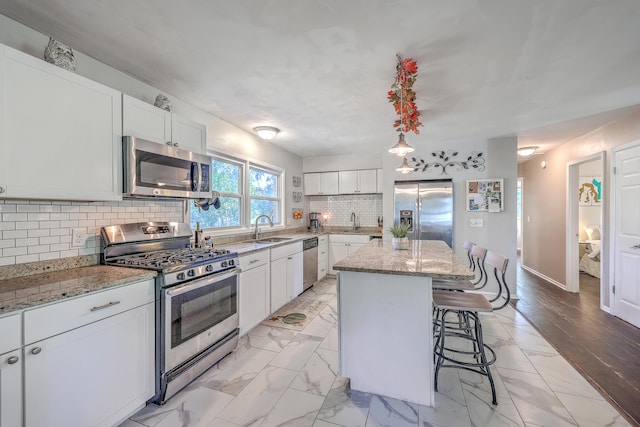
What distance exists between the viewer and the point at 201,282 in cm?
198

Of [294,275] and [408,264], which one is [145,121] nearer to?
[408,264]

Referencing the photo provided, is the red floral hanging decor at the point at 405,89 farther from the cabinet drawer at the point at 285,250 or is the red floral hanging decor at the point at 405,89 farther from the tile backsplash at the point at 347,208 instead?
the tile backsplash at the point at 347,208

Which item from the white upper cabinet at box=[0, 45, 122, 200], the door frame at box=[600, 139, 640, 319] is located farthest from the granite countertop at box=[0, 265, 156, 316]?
the door frame at box=[600, 139, 640, 319]

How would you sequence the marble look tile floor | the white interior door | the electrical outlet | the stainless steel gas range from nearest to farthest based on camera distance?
the marble look tile floor < the stainless steel gas range < the electrical outlet < the white interior door

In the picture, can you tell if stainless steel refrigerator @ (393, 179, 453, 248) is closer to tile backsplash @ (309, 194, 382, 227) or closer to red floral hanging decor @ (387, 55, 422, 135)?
tile backsplash @ (309, 194, 382, 227)

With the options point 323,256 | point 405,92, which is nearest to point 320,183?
point 323,256

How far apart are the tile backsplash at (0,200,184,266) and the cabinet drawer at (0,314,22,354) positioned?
0.71 meters

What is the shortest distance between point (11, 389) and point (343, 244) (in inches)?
163

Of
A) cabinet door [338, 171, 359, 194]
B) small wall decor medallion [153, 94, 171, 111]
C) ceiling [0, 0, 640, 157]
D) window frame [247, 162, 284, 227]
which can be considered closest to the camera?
ceiling [0, 0, 640, 157]

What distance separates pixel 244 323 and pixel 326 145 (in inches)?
118

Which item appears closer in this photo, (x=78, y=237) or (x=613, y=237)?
(x=78, y=237)

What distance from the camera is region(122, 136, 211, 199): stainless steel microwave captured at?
1.91 meters

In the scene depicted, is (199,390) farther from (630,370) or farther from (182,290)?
(630,370)

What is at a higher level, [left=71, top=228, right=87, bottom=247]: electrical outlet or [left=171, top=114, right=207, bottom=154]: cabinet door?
[left=171, top=114, right=207, bottom=154]: cabinet door
